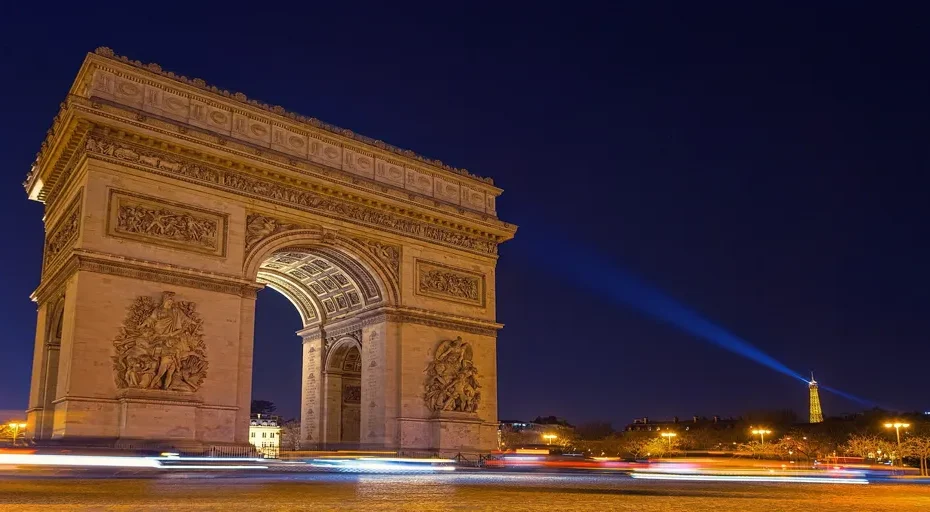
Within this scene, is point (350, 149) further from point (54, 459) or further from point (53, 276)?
point (54, 459)

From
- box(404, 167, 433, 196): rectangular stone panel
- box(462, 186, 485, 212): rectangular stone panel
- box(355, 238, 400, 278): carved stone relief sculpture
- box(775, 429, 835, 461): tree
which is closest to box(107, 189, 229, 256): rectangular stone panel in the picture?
box(355, 238, 400, 278): carved stone relief sculpture

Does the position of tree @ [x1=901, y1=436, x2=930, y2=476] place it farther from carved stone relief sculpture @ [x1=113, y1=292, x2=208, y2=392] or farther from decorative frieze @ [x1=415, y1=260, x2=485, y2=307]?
carved stone relief sculpture @ [x1=113, y1=292, x2=208, y2=392]

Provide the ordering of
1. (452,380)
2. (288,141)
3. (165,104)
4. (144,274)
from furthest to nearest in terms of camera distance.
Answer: (452,380), (288,141), (165,104), (144,274)

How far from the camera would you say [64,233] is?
2494 centimetres

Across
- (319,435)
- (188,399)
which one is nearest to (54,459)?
(188,399)

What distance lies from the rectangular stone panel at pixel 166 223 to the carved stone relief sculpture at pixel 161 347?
1778 millimetres

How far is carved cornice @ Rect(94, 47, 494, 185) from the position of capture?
2477 cm

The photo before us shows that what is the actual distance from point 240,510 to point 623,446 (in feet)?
249

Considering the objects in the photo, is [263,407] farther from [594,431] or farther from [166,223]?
[166,223]

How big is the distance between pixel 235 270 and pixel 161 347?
11.5 feet

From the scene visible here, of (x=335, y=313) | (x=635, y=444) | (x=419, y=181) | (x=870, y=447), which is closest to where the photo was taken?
(x=419, y=181)

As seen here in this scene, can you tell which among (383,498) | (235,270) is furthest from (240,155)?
(383,498)

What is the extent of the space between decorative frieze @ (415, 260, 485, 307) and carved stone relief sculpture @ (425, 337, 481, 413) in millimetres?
1853

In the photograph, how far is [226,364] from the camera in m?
24.5
